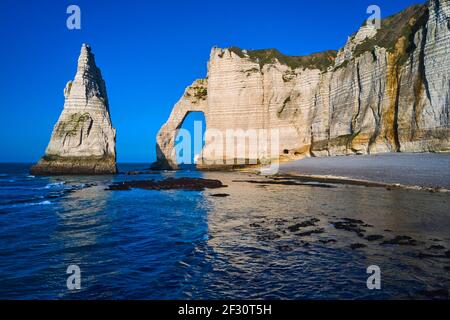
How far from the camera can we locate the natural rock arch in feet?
217

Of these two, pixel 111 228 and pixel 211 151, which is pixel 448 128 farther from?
pixel 211 151

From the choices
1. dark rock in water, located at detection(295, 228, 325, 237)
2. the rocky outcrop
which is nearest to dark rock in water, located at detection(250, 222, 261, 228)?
dark rock in water, located at detection(295, 228, 325, 237)

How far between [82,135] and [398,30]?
42110 millimetres

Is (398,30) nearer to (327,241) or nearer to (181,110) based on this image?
(327,241)

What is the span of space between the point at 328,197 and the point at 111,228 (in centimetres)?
1173

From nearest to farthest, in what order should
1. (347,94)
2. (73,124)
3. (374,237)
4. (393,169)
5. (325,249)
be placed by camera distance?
1. (325,249)
2. (374,237)
3. (393,169)
4. (347,94)
5. (73,124)

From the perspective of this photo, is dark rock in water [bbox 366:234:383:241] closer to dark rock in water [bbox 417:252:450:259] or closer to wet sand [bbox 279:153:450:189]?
dark rock in water [bbox 417:252:450:259]

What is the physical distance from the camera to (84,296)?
17.1 ft

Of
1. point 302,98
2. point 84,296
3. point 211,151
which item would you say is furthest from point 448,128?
point 211,151

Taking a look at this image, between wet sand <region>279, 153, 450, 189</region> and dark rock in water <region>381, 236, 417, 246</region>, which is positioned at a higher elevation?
wet sand <region>279, 153, 450, 189</region>

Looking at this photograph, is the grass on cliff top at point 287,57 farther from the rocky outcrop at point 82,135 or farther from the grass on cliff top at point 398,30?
the rocky outcrop at point 82,135

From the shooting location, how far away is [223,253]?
Answer: 766 cm

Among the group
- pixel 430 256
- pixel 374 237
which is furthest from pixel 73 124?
pixel 430 256

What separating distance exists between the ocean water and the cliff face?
598 inches
